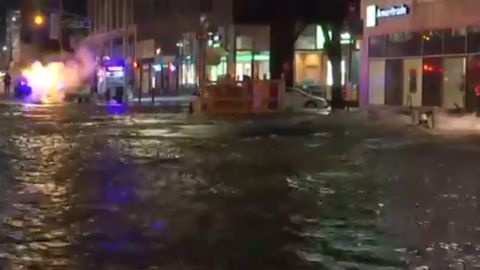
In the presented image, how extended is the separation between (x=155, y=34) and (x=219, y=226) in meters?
73.9

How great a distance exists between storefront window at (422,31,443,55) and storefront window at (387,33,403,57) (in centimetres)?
252

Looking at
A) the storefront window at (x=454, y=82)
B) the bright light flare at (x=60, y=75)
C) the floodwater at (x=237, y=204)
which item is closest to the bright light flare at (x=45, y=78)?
the bright light flare at (x=60, y=75)

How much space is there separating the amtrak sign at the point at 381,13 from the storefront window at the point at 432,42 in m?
2.44

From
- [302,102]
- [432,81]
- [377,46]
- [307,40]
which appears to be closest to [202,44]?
[307,40]

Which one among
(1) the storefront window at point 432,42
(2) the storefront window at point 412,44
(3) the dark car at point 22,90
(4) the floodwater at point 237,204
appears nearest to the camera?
(4) the floodwater at point 237,204

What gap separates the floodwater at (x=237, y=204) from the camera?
9578 mm

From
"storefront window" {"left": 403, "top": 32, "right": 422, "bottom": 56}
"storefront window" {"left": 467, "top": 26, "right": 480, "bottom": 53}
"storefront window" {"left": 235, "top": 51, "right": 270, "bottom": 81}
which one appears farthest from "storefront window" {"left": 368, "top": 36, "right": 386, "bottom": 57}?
"storefront window" {"left": 235, "top": 51, "right": 270, "bottom": 81}

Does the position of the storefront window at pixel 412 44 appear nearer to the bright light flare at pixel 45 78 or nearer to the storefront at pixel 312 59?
the storefront at pixel 312 59

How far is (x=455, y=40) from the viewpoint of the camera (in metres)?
41.0

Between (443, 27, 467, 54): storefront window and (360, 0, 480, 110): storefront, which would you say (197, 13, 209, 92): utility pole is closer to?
(360, 0, 480, 110): storefront

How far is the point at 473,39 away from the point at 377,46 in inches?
402

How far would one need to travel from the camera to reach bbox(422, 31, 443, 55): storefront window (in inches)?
1668

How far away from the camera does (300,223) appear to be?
38.7ft

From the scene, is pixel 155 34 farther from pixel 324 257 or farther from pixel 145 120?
pixel 324 257
